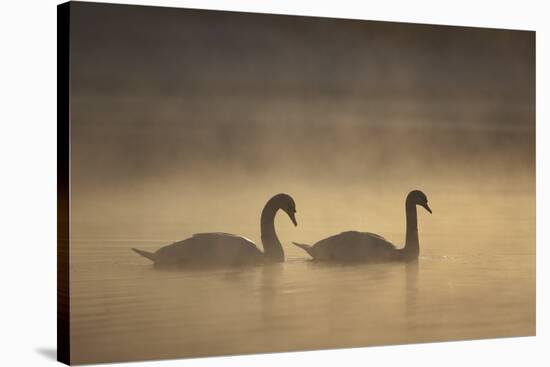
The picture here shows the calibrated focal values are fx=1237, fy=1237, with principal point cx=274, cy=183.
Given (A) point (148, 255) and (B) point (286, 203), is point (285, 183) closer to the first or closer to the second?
(B) point (286, 203)

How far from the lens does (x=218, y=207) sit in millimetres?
8391

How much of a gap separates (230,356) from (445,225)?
6.40ft

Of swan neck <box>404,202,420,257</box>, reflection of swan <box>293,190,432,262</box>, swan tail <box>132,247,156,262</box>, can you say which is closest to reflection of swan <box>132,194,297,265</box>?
swan tail <box>132,247,156,262</box>

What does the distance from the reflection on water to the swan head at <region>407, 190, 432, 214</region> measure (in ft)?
1.40

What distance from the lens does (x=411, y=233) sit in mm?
9031

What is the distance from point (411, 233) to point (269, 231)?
1.14 metres


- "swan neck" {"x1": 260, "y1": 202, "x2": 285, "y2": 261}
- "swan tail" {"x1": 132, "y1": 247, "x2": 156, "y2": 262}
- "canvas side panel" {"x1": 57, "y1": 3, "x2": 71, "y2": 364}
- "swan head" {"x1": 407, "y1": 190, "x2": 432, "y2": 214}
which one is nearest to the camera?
"canvas side panel" {"x1": 57, "y1": 3, "x2": 71, "y2": 364}

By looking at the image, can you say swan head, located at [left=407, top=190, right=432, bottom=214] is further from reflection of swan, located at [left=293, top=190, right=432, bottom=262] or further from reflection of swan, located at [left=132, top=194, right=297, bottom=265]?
reflection of swan, located at [left=132, top=194, right=297, bottom=265]

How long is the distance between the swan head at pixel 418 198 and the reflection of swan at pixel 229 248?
94 cm

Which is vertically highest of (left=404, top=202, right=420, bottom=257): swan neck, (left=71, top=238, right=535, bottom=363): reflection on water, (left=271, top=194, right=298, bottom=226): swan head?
Result: (left=271, top=194, right=298, bottom=226): swan head

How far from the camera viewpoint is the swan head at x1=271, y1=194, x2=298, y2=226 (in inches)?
337

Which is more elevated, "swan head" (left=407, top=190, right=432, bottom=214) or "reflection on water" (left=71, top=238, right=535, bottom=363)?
"swan head" (left=407, top=190, right=432, bottom=214)

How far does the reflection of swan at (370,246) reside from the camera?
870cm

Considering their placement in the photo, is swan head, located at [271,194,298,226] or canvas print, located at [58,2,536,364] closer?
canvas print, located at [58,2,536,364]
